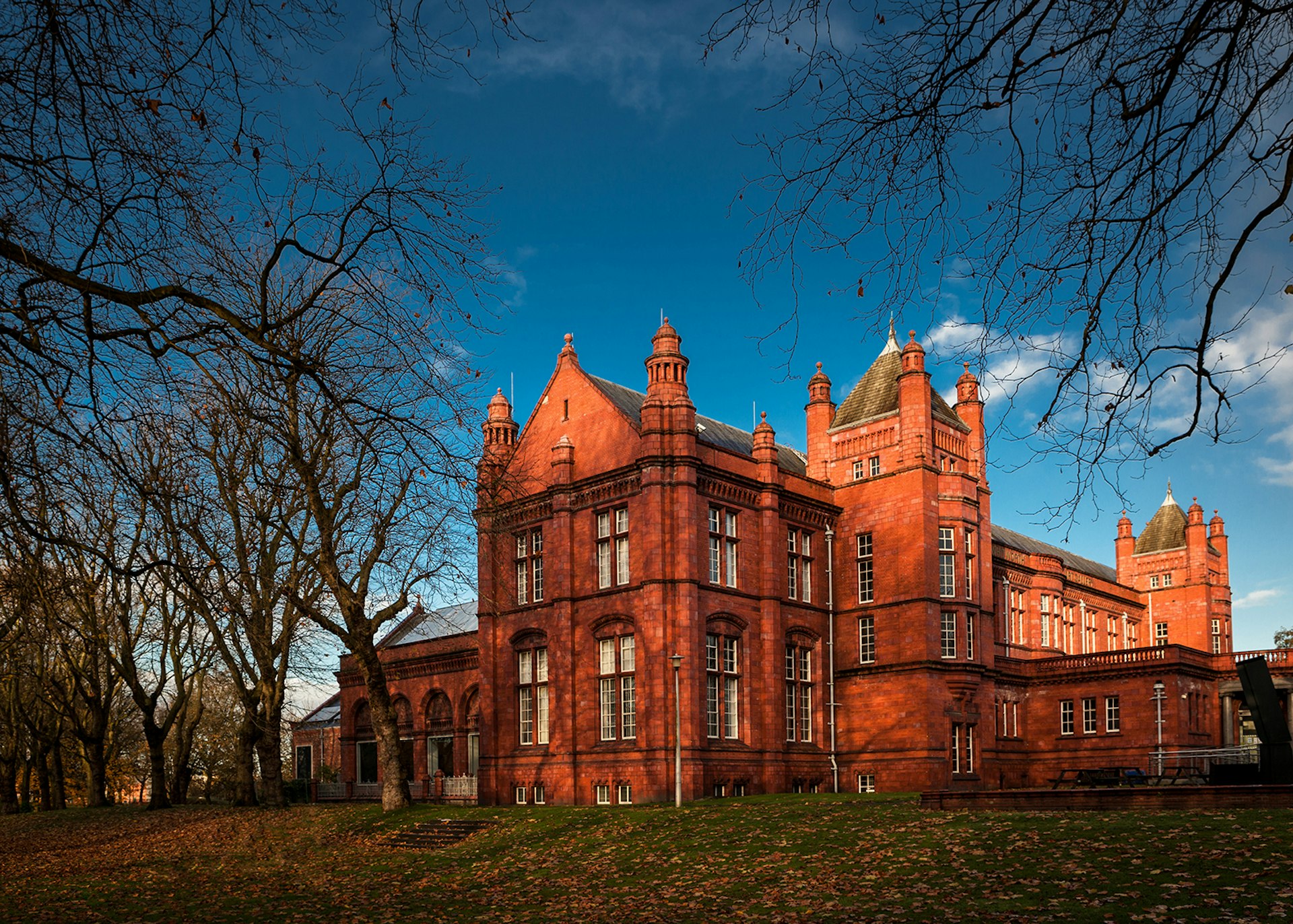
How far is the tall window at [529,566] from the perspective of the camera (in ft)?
133

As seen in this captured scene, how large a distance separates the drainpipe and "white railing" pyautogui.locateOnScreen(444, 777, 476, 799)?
1461 centimetres

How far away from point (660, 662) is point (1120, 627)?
3835 centimetres

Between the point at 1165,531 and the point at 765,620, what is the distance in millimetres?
39872

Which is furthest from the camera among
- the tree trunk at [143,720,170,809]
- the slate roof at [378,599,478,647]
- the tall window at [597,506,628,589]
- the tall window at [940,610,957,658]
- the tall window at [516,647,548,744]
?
the slate roof at [378,599,478,647]

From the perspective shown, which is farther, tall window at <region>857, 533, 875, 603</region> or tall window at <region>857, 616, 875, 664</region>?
tall window at <region>857, 533, 875, 603</region>

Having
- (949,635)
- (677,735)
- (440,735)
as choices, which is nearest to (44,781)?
(440,735)

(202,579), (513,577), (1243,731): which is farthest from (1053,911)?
(1243,731)

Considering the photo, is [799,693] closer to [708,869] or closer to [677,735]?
[677,735]

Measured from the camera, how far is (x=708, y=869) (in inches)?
855

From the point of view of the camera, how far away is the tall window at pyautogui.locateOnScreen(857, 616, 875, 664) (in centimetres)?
4038

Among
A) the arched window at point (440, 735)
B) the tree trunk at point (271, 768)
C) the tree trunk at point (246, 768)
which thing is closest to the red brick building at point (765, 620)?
the arched window at point (440, 735)

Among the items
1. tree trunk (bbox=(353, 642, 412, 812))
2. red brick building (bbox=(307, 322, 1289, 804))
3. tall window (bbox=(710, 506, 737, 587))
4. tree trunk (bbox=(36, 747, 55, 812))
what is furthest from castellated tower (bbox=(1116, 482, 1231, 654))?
tree trunk (bbox=(36, 747, 55, 812))

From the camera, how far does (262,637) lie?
33531mm

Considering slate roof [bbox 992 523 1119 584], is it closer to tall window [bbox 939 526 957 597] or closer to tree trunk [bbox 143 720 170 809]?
tall window [bbox 939 526 957 597]
